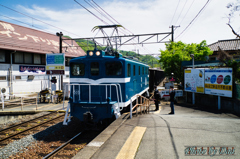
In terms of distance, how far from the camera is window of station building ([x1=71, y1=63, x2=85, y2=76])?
8641mm

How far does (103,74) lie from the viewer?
8.41 meters

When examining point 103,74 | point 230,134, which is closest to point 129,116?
point 103,74

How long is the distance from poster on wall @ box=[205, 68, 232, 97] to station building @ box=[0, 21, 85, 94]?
42.4ft

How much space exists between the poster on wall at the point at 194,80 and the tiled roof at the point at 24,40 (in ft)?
37.4

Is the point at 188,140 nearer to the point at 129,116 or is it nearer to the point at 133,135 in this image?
the point at 133,135

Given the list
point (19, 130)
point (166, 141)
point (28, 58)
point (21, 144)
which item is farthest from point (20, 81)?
point (166, 141)

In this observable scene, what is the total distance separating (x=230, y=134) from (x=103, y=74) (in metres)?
5.38

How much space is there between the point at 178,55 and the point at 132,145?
16.7 metres

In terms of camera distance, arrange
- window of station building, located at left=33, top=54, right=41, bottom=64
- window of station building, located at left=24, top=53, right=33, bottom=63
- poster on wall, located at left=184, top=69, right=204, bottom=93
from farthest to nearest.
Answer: window of station building, located at left=33, top=54, right=41, bottom=64
window of station building, located at left=24, top=53, right=33, bottom=63
poster on wall, located at left=184, top=69, right=204, bottom=93

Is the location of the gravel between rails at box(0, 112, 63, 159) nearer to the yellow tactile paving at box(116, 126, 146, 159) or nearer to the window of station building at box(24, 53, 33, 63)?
the yellow tactile paving at box(116, 126, 146, 159)

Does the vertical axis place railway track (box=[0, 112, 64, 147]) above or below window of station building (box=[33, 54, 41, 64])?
below

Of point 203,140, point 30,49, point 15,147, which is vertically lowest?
point 15,147

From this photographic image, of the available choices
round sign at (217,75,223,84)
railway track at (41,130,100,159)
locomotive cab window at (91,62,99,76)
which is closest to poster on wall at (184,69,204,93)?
round sign at (217,75,223,84)

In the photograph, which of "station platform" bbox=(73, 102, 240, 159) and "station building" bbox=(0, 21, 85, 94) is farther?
"station building" bbox=(0, 21, 85, 94)
